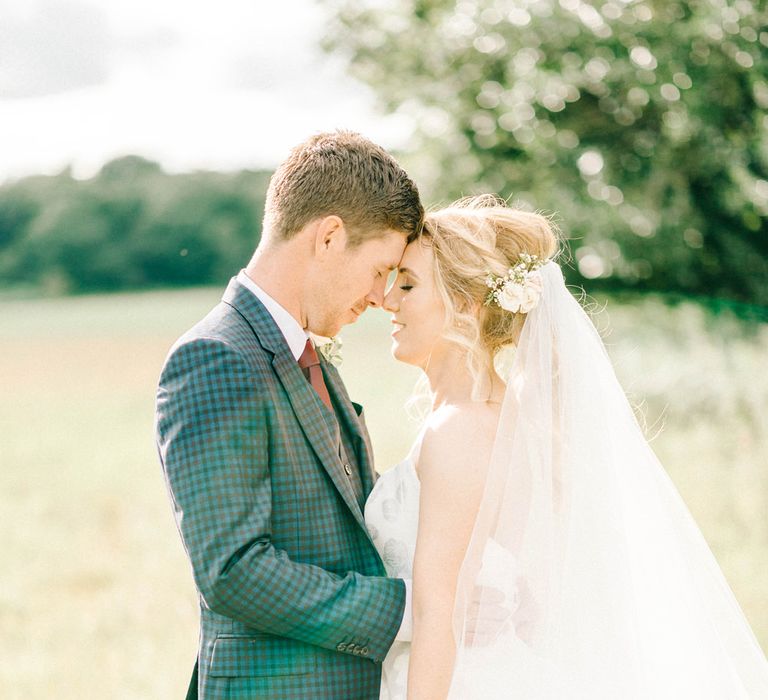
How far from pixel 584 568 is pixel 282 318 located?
1.11 meters

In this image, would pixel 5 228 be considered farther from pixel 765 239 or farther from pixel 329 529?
pixel 329 529

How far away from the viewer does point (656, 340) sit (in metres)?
12.3

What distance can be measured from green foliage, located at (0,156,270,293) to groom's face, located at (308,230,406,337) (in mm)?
38126

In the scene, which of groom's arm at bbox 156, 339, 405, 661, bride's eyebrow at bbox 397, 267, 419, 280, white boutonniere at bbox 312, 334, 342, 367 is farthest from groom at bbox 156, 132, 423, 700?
white boutonniere at bbox 312, 334, 342, 367

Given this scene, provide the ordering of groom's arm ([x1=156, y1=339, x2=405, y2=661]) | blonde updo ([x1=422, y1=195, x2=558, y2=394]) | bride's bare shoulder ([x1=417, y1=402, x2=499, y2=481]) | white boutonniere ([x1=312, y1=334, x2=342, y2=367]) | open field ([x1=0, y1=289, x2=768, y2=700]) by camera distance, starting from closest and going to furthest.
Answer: groom's arm ([x1=156, y1=339, x2=405, y2=661]) → bride's bare shoulder ([x1=417, y1=402, x2=499, y2=481]) → blonde updo ([x1=422, y1=195, x2=558, y2=394]) → white boutonniere ([x1=312, y1=334, x2=342, y2=367]) → open field ([x1=0, y1=289, x2=768, y2=700])

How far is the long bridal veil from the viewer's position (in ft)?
7.97

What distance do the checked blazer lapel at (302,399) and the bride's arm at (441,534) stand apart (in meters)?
0.20

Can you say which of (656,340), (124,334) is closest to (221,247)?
(124,334)

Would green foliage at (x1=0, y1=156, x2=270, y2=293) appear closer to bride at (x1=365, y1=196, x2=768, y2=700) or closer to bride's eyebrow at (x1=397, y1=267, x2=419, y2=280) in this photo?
bride's eyebrow at (x1=397, y1=267, x2=419, y2=280)

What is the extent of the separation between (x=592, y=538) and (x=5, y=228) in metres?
44.1

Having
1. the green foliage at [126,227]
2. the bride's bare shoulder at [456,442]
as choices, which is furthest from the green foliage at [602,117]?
the green foliage at [126,227]

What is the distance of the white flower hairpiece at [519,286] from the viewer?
2.73 m

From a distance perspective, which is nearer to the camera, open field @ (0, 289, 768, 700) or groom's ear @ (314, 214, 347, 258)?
groom's ear @ (314, 214, 347, 258)

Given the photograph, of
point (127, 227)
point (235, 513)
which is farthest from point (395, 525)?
point (127, 227)
